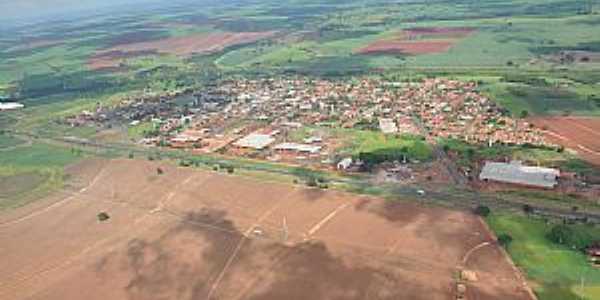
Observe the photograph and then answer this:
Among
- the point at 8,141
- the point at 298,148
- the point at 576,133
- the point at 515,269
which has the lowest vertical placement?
the point at 515,269

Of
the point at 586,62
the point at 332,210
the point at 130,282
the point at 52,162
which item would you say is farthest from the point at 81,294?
the point at 586,62

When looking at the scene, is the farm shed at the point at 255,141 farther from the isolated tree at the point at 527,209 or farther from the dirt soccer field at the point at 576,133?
the dirt soccer field at the point at 576,133

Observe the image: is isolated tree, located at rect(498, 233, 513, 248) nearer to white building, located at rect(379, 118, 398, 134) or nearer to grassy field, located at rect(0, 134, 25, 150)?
white building, located at rect(379, 118, 398, 134)

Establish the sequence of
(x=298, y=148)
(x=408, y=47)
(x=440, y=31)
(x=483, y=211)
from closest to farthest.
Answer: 1. (x=483, y=211)
2. (x=298, y=148)
3. (x=408, y=47)
4. (x=440, y=31)

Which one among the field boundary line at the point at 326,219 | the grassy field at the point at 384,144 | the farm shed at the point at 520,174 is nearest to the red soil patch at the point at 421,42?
the grassy field at the point at 384,144

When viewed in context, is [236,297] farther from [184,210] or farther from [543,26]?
[543,26]

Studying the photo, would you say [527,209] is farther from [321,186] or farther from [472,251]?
[321,186]

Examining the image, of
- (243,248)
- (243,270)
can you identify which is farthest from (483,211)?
(243,270)
